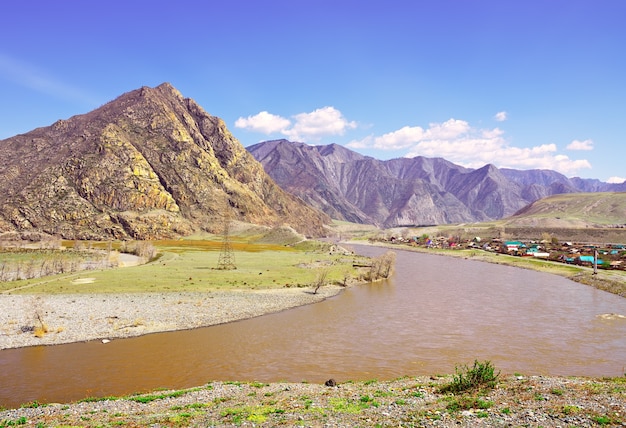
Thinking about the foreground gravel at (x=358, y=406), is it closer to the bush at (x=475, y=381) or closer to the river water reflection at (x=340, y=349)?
the bush at (x=475, y=381)

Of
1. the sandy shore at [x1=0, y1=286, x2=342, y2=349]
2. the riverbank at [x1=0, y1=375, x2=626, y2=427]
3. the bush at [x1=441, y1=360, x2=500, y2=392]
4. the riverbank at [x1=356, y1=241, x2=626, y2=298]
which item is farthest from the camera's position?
the riverbank at [x1=356, y1=241, x2=626, y2=298]

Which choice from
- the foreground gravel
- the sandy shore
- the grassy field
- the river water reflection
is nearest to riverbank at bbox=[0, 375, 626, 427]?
the foreground gravel

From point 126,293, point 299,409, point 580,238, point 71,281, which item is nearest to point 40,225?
point 71,281

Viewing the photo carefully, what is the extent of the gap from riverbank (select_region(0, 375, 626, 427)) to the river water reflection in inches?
170

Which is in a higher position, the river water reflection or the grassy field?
the grassy field

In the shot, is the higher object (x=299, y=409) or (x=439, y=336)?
(x=299, y=409)

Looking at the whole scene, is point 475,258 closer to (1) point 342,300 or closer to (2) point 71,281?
(1) point 342,300

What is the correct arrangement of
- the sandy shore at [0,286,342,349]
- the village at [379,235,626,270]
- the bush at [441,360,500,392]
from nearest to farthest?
the bush at [441,360,500,392], the sandy shore at [0,286,342,349], the village at [379,235,626,270]

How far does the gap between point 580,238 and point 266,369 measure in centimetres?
18345

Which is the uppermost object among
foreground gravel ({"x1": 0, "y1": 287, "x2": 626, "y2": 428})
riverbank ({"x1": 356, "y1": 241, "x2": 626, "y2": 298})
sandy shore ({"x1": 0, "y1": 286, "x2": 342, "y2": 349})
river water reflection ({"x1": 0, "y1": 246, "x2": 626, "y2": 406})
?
foreground gravel ({"x1": 0, "y1": 287, "x2": 626, "y2": 428})

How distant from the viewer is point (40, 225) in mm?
155875

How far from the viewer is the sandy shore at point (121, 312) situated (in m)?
35.2

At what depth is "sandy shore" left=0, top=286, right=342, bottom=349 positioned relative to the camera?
35.2 meters

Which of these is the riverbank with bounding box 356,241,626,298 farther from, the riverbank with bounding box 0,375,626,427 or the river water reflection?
the riverbank with bounding box 0,375,626,427
